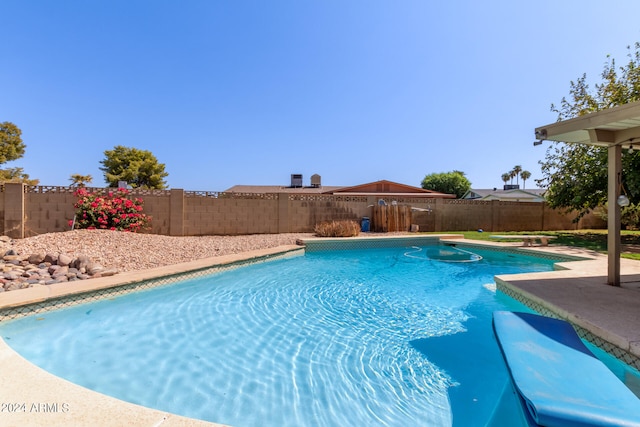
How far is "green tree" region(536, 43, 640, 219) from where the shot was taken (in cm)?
1024

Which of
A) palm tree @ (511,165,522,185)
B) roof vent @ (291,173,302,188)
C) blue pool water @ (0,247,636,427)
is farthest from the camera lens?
palm tree @ (511,165,522,185)

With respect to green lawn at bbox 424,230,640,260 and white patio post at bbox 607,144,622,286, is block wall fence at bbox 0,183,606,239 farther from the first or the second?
white patio post at bbox 607,144,622,286

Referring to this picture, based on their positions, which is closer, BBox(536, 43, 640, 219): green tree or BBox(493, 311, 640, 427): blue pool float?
BBox(493, 311, 640, 427): blue pool float

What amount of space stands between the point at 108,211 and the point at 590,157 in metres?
17.9

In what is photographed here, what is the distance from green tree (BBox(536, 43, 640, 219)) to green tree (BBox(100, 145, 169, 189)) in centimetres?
2890

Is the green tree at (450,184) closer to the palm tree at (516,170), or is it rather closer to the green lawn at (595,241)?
the palm tree at (516,170)

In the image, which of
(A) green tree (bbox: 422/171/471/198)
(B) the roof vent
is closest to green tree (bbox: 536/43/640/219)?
(B) the roof vent

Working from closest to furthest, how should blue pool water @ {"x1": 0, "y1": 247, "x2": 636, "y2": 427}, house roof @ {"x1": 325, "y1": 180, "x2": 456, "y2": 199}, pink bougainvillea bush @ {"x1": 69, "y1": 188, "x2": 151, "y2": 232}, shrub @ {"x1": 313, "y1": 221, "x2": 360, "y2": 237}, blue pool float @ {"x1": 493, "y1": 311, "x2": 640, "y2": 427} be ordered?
blue pool float @ {"x1": 493, "y1": 311, "x2": 640, "y2": 427} < blue pool water @ {"x1": 0, "y1": 247, "x2": 636, "y2": 427} < pink bougainvillea bush @ {"x1": 69, "y1": 188, "x2": 151, "y2": 232} < shrub @ {"x1": 313, "y1": 221, "x2": 360, "y2": 237} < house roof @ {"x1": 325, "y1": 180, "x2": 456, "y2": 199}

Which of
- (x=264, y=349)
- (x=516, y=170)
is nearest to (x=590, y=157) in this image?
(x=264, y=349)

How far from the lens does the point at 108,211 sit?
9.98 meters

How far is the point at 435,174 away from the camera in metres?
40.0

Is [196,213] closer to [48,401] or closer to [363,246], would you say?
[363,246]

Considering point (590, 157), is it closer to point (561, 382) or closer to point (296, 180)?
point (561, 382)

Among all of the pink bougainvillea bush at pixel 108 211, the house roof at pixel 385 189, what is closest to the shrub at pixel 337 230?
the pink bougainvillea bush at pixel 108 211
